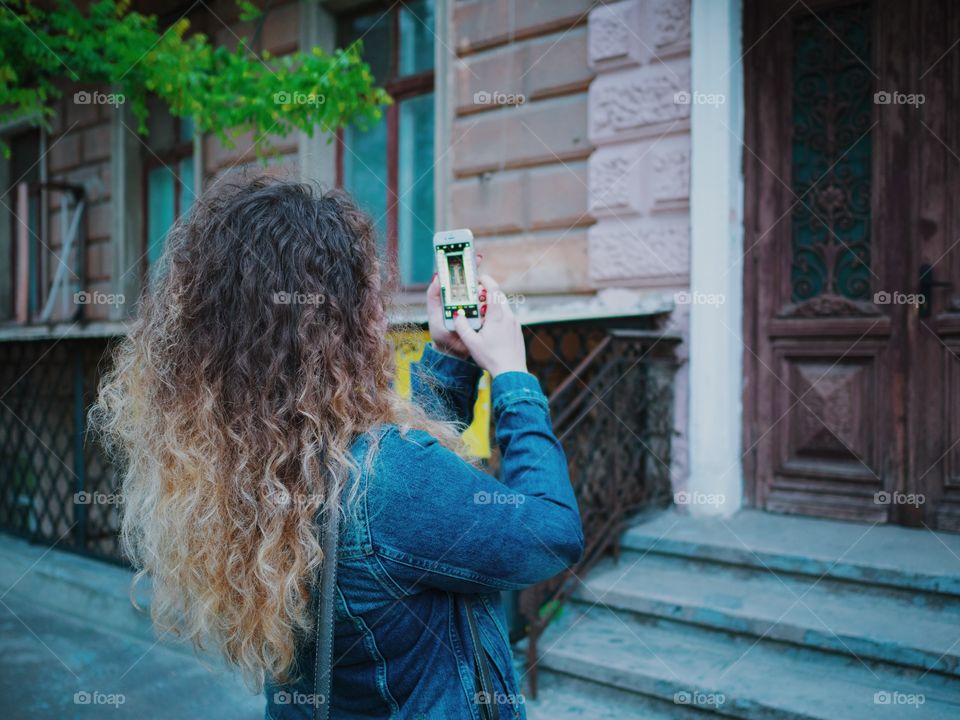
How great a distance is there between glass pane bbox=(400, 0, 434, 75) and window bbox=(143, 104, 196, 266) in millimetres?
3422

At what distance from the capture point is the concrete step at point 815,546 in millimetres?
3424

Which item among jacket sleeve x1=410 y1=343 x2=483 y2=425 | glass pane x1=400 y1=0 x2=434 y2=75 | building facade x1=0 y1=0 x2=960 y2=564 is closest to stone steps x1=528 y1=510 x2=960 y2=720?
building facade x1=0 y1=0 x2=960 y2=564

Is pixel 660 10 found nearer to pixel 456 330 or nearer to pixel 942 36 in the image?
pixel 942 36

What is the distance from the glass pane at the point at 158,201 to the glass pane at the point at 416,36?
3936mm
